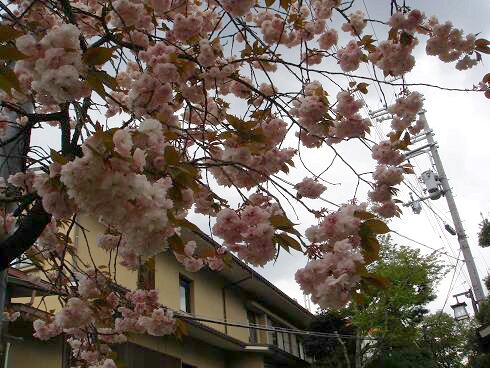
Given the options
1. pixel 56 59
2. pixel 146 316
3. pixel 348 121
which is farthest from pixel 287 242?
pixel 146 316

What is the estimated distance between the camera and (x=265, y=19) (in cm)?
414

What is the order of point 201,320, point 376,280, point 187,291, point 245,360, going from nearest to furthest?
point 376,280 → point 201,320 → point 187,291 → point 245,360

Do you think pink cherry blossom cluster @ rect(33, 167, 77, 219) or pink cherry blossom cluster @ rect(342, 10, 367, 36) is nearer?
pink cherry blossom cluster @ rect(33, 167, 77, 219)

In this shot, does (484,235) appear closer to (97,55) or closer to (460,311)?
(460,311)

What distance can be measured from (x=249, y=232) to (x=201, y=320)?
3.83m

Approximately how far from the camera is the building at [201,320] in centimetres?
695

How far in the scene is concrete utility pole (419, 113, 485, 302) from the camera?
1194 cm

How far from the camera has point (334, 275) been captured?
2430 millimetres

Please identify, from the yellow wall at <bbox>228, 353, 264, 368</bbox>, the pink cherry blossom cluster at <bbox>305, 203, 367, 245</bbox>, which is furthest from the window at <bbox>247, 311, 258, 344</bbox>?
the pink cherry blossom cluster at <bbox>305, 203, 367, 245</bbox>

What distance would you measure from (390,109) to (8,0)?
2.83 m

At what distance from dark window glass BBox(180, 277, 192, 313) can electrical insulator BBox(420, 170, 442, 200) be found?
6660 mm

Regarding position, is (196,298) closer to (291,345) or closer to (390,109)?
(291,345)

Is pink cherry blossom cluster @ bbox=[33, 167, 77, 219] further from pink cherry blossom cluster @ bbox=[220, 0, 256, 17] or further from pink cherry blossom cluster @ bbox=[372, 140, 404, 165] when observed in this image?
pink cherry blossom cluster @ bbox=[372, 140, 404, 165]

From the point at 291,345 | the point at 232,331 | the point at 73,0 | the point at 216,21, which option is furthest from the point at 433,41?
the point at 291,345
